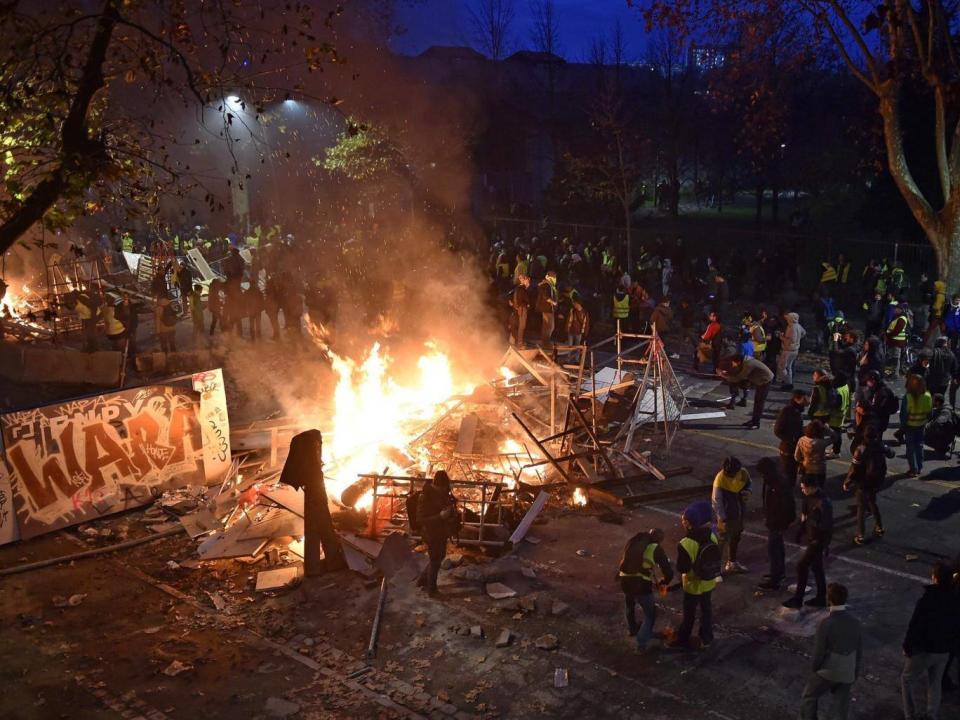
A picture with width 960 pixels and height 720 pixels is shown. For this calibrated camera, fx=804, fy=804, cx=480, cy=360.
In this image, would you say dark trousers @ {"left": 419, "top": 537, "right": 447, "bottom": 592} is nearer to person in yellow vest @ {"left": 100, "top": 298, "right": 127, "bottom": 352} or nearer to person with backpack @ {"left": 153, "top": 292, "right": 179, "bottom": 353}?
person with backpack @ {"left": 153, "top": 292, "right": 179, "bottom": 353}

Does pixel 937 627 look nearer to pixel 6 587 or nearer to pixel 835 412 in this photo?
pixel 835 412

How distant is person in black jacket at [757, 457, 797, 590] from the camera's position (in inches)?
361

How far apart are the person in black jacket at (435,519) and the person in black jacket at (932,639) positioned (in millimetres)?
4872

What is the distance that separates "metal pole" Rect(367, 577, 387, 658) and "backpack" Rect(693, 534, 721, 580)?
3423 millimetres

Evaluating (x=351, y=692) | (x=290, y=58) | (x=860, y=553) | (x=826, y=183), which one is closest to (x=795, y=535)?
(x=860, y=553)

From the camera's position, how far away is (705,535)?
8055 millimetres

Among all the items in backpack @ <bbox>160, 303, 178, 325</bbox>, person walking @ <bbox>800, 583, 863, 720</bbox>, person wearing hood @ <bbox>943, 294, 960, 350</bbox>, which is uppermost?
backpack @ <bbox>160, 303, 178, 325</bbox>

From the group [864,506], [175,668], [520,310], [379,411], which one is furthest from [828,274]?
[175,668]

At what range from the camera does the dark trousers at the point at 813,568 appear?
28.8 ft

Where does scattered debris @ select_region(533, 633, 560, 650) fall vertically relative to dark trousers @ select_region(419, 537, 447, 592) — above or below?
below

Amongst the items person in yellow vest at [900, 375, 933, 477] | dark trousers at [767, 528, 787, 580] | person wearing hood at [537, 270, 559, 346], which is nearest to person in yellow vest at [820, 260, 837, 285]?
person wearing hood at [537, 270, 559, 346]

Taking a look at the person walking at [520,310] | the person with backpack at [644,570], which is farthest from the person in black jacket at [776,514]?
the person walking at [520,310]

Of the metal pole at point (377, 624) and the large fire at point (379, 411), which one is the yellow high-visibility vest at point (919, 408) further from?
the metal pole at point (377, 624)

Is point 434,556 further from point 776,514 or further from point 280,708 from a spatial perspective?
point 776,514
